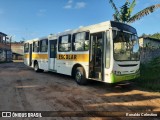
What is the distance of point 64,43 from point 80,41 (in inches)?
79.3

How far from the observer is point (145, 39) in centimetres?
2570

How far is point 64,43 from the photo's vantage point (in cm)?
1297

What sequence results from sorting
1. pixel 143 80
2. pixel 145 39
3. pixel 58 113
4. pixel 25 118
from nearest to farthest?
pixel 25 118
pixel 58 113
pixel 143 80
pixel 145 39

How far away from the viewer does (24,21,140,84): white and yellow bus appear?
30.0 ft

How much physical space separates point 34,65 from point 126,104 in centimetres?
1238

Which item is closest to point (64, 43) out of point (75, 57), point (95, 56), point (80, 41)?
point (75, 57)

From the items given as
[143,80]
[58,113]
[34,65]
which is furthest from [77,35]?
[34,65]

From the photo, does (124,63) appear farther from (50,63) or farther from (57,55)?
(50,63)

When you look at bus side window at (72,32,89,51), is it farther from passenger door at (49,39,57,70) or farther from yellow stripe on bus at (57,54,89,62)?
passenger door at (49,39,57,70)

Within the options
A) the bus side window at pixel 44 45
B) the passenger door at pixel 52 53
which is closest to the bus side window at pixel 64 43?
the passenger door at pixel 52 53

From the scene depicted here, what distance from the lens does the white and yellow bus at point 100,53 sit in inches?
360

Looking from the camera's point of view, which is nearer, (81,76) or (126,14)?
(81,76)

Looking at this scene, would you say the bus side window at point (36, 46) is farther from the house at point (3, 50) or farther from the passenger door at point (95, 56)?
the house at point (3, 50)

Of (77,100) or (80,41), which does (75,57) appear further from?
(77,100)
